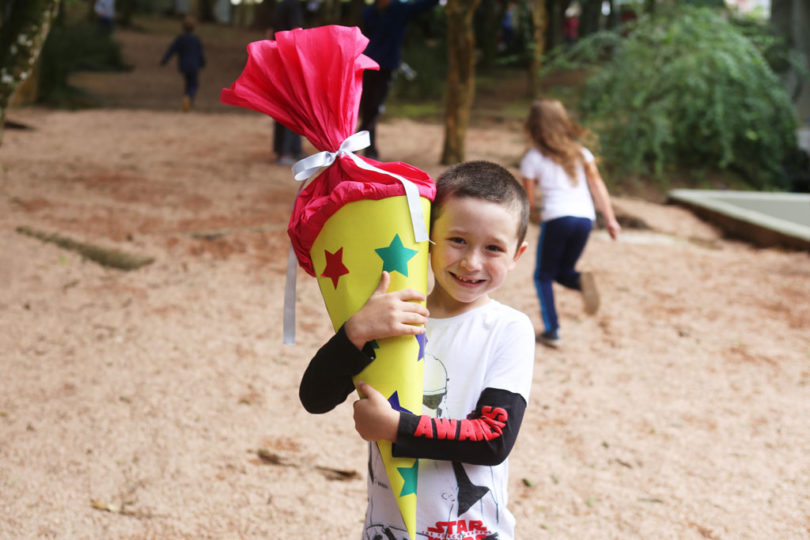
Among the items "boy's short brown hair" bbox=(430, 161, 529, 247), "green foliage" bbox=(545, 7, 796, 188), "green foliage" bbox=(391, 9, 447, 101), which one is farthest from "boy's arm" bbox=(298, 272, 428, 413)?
"green foliage" bbox=(391, 9, 447, 101)

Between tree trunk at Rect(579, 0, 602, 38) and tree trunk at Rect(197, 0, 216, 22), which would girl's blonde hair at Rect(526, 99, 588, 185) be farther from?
tree trunk at Rect(197, 0, 216, 22)

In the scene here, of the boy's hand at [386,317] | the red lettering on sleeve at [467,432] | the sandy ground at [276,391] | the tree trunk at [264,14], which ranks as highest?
the tree trunk at [264,14]

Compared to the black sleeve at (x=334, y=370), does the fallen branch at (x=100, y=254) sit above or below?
below

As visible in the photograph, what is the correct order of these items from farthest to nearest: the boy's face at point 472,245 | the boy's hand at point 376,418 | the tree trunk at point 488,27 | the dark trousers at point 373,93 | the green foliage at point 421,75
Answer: the tree trunk at point 488,27
the green foliage at point 421,75
the dark trousers at point 373,93
the boy's face at point 472,245
the boy's hand at point 376,418

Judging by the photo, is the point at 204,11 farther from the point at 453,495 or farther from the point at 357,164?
the point at 453,495

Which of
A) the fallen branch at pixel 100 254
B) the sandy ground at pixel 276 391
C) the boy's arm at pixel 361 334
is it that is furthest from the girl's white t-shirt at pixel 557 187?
the boy's arm at pixel 361 334

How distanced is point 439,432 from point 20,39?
421 cm

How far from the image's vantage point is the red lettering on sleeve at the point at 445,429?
154cm

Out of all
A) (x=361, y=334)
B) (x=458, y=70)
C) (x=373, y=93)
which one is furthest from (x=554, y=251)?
(x=458, y=70)

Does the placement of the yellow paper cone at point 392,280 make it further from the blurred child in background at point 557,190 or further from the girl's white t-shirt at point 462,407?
the blurred child in background at point 557,190

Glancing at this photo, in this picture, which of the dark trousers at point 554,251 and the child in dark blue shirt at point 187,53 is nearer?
the dark trousers at point 554,251

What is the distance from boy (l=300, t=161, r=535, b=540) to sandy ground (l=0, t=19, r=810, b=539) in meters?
1.34

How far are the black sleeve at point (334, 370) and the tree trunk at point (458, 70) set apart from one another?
7.48 meters

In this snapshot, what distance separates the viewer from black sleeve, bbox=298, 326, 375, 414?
1.57 meters
